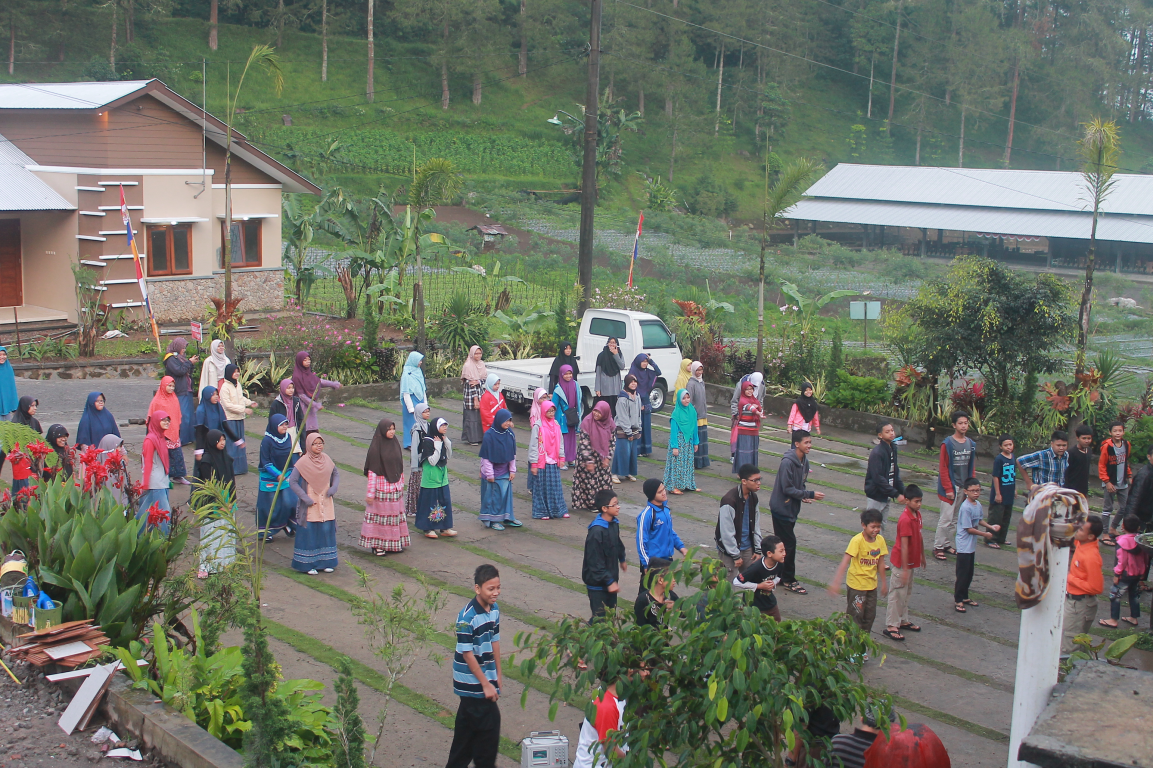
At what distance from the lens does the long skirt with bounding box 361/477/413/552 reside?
1065 cm

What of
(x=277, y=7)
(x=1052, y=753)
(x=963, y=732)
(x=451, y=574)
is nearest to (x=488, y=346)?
(x=451, y=574)

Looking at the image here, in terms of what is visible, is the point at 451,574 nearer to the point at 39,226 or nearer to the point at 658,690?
the point at 658,690

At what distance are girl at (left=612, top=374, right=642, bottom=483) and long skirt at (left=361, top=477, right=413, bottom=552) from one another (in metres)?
3.67

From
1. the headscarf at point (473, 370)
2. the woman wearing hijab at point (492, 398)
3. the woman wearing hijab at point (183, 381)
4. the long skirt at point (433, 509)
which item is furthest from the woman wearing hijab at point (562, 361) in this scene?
the woman wearing hijab at point (183, 381)

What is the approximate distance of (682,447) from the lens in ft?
44.7

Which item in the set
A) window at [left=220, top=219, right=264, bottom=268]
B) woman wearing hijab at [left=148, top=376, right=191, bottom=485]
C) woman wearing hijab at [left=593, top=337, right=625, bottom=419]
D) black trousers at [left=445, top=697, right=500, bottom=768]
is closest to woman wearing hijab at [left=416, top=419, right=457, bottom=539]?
woman wearing hijab at [left=148, top=376, right=191, bottom=485]

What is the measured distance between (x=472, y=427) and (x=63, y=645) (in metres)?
8.54

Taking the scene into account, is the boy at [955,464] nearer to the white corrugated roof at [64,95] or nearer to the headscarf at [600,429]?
the headscarf at [600,429]

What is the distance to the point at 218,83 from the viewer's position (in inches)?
2276

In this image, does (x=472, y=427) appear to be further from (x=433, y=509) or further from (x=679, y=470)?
(x=433, y=509)

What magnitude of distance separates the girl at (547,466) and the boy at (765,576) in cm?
455

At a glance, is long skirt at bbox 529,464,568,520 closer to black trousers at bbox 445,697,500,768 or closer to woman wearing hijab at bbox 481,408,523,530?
woman wearing hijab at bbox 481,408,523,530

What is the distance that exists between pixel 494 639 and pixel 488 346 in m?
14.3

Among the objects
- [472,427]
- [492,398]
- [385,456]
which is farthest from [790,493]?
[472,427]
